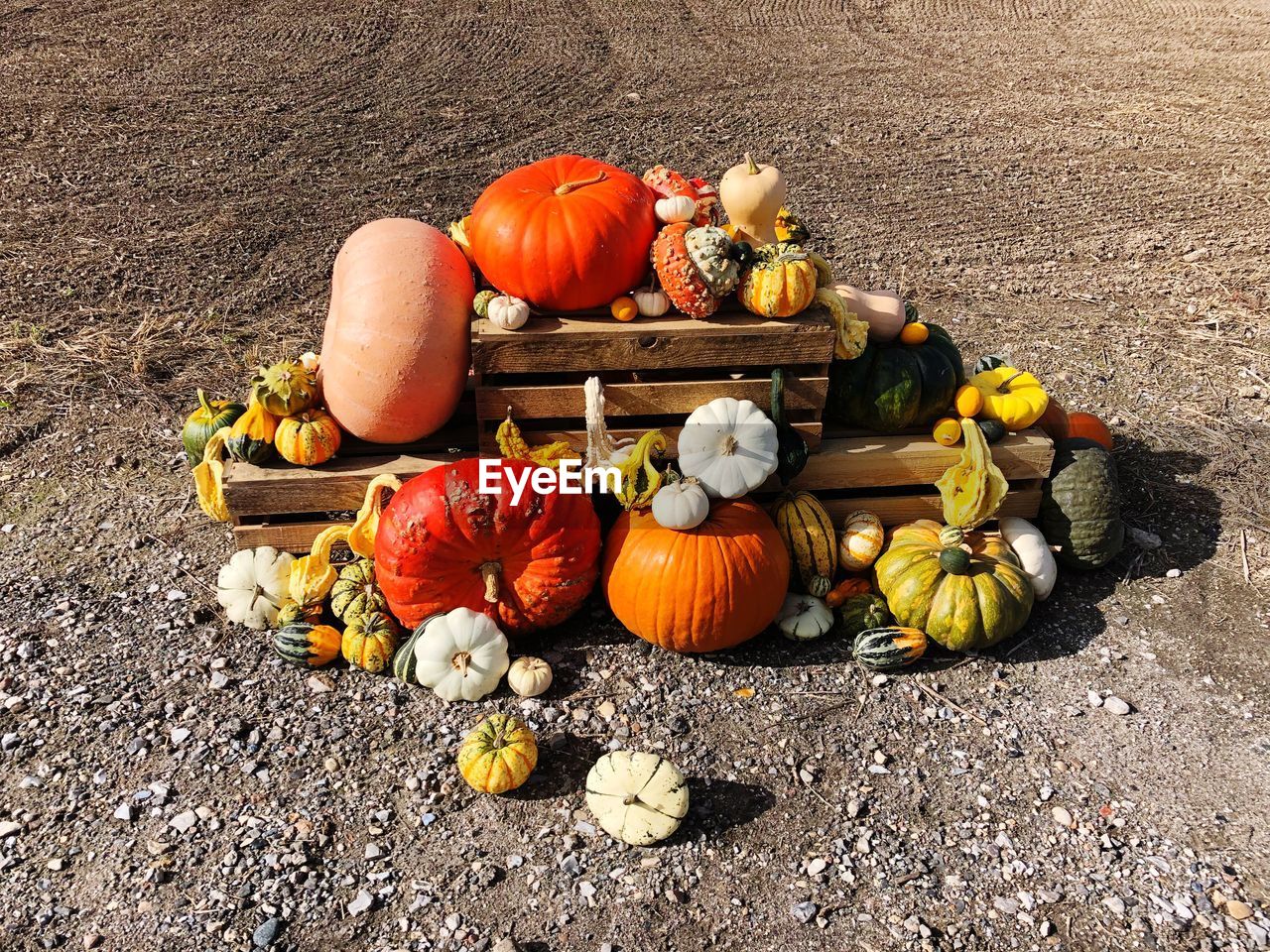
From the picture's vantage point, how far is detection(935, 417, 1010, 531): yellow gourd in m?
4.12

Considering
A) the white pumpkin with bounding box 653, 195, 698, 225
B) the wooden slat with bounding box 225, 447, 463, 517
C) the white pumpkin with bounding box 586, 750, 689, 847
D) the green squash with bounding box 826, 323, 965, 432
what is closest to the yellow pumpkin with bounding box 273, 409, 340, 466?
the wooden slat with bounding box 225, 447, 463, 517

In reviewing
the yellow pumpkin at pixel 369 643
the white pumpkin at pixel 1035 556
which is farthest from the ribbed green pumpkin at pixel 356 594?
the white pumpkin at pixel 1035 556

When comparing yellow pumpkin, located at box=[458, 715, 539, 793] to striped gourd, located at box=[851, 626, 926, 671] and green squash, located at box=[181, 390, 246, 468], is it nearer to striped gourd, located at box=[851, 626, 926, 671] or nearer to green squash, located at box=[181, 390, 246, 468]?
striped gourd, located at box=[851, 626, 926, 671]

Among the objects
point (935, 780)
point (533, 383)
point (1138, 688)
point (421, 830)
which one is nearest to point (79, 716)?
point (421, 830)

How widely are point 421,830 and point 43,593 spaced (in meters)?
2.25

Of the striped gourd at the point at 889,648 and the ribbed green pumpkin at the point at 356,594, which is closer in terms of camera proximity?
the striped gourd at the point at 889,648

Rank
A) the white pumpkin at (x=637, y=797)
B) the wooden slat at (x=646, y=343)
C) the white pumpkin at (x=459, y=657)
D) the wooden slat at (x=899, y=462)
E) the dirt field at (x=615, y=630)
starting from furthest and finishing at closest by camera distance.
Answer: the wooden slat at (x=899, y=462) < the wooden slat at (x=646, y=343) < the white pumpkin at (x=459, y=657) < the white pumpkin at (x=637, y=797) < the dirt field at (x=615, y=630)

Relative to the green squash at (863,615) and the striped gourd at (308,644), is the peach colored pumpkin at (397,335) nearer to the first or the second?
the striped gourd at (308,644)

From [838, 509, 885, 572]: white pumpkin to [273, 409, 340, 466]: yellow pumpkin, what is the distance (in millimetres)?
2230

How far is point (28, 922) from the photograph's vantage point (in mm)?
2975

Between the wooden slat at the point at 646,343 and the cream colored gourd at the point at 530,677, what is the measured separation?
118cm

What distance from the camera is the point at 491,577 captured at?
3889 mm

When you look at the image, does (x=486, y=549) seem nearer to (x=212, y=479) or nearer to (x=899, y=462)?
(x=212, y=479)

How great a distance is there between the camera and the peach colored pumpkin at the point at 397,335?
3.96 m
